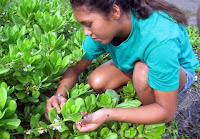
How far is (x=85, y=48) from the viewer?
1.73 metres

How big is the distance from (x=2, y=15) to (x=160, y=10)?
41.4 inches

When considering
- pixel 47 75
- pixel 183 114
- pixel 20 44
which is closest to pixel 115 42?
pixel 47 75

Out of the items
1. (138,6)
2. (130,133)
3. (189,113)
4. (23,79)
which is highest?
(138,6)

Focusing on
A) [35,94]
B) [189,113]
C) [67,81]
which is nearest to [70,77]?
[67,81]

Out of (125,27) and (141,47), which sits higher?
(125,27)

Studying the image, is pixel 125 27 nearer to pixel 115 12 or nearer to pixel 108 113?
pixel 115 12

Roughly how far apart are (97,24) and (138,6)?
0.29 m

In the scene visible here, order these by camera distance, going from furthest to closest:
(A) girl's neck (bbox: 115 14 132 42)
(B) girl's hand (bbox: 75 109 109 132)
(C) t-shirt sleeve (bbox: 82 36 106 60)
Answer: (C) t-shirt sleeve (bbox: 82 36 106 60) → (A) girl's neck (bbox: 115 14 132 42) → (B) girl's hand (bbox: 75 109 109 132)

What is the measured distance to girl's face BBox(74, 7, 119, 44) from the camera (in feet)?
4.26

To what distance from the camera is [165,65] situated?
1.37m

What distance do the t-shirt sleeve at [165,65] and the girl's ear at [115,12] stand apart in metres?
0.25

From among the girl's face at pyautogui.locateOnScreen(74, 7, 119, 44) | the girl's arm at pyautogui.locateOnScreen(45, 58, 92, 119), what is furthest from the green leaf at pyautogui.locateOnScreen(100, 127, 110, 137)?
the girl's face at pyautogui.locateOnScreen(74, 7, 119, 44)

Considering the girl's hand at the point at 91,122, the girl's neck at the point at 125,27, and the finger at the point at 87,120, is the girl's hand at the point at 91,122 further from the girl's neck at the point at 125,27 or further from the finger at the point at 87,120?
the girl's neck at the point at 125,27

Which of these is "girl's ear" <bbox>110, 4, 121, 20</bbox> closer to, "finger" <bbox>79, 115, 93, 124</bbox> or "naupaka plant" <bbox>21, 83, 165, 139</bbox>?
"naupaka plant" <bbox>21, 83, 165, 139</bbox>
